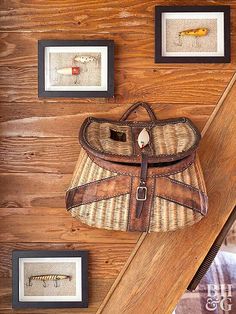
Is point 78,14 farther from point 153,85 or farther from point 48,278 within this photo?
point 48,278

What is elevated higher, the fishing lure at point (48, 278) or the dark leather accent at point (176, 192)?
the dark leather accent at point (176, 192)

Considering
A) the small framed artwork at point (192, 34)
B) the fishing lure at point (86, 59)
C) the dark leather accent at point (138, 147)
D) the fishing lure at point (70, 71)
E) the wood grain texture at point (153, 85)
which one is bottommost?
the dark leather accent at point (138, 147)

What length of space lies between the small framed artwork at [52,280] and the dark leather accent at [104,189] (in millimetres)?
379

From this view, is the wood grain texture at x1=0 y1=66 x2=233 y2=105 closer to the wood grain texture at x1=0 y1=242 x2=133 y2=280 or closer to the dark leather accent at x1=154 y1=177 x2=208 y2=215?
the dark leather accent at x1=154 y1=177 x2=208 y2=215

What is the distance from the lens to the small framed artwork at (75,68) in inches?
95.6

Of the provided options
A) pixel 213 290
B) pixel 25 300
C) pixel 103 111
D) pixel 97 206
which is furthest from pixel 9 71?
pixel 213 290

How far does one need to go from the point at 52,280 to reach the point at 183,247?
600 mm

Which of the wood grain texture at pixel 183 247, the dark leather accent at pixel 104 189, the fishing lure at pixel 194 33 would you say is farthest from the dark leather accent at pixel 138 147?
the fishing lure at pixel 194 33

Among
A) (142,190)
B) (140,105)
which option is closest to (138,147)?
(142,190)

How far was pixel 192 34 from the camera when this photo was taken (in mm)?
2438

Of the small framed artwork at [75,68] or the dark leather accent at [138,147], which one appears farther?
the small framed artwork at [75,68]

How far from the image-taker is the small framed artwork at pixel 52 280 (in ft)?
8.09

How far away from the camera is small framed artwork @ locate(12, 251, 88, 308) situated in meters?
2.46

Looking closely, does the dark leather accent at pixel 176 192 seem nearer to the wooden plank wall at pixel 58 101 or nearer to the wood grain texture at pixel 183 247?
the wood grain texture at pixel 183 247
